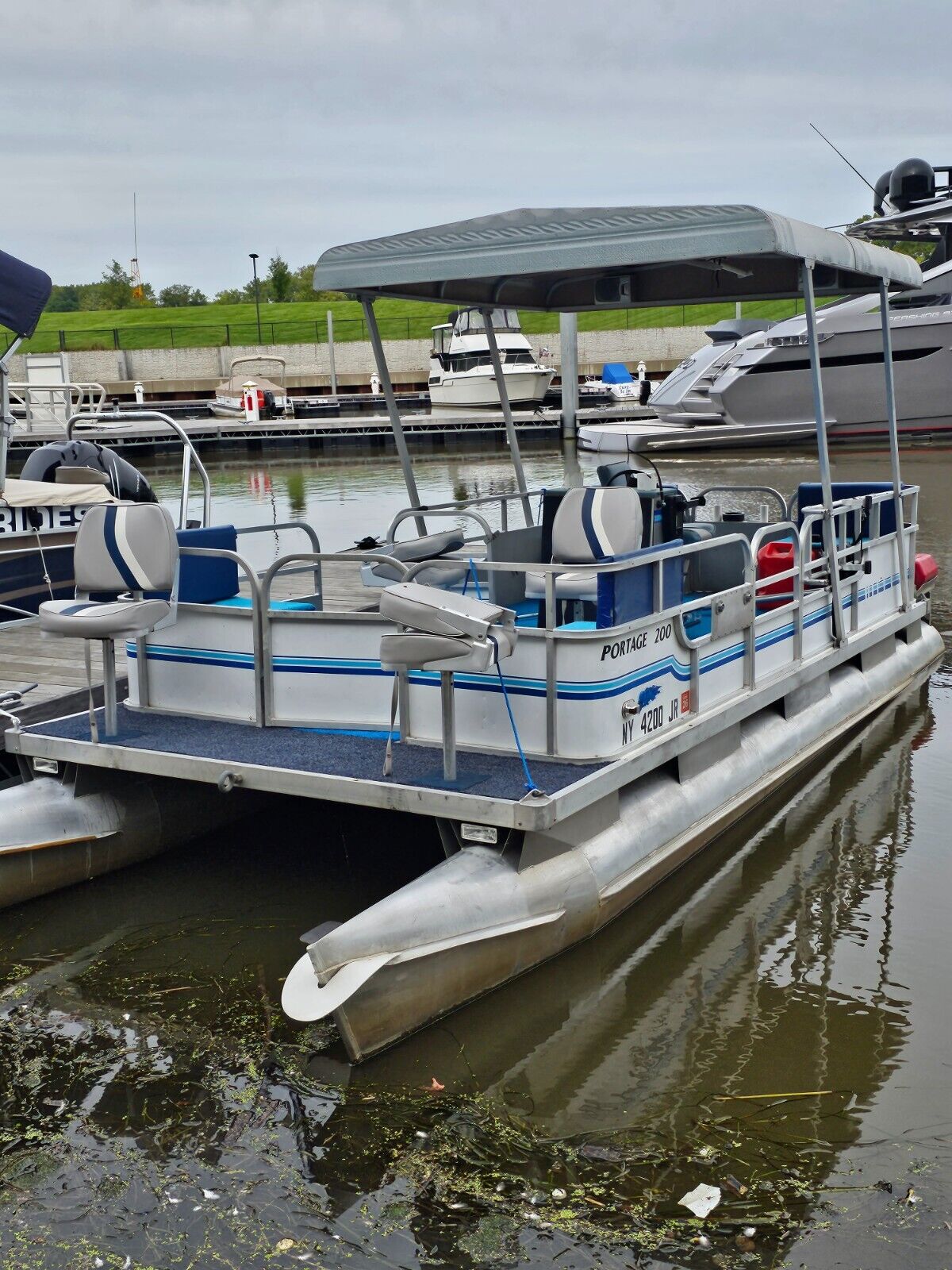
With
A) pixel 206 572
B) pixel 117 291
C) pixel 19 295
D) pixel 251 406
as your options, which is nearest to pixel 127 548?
pixel 206 572

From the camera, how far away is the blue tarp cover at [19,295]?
27.5 feet

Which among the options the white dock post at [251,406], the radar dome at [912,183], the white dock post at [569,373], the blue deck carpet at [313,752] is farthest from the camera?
the white dock post at [251,406]

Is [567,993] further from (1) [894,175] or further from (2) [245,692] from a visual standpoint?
(1) [894,175]

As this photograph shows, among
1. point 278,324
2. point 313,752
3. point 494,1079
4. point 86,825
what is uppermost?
point 278,324

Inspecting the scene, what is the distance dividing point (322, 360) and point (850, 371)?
31.4 meters

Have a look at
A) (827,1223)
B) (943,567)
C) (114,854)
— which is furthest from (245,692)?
(943,567)

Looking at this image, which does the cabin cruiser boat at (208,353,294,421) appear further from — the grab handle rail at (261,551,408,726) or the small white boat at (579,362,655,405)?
the grab handle rail at (261,551,408,726)

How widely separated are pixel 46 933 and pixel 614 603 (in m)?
2.78

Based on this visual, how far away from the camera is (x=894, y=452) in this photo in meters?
7.95

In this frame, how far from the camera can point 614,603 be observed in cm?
532

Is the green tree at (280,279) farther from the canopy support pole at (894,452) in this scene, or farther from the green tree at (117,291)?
the canopy support pole at (894,452)

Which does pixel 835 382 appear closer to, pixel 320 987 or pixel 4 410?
pixel 4 410

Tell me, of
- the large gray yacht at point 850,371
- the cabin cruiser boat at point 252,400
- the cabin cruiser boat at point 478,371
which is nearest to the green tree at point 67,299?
the cabin cruiser boat at point 252,400

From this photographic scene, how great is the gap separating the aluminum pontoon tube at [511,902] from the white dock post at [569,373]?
2340 cm
